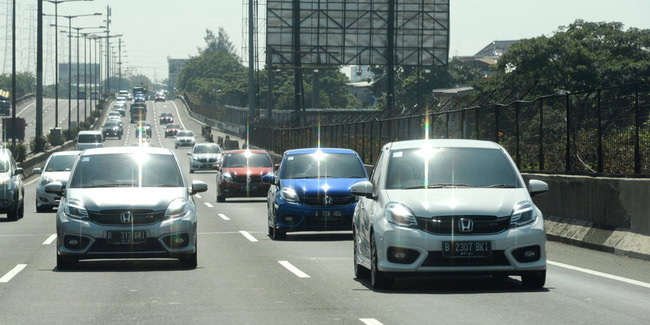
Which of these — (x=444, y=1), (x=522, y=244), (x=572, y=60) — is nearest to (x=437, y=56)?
(x=444, y=1)

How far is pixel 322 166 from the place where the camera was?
2150 centimetres

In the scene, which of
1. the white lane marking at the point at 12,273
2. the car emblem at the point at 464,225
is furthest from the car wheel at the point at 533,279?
the white lane marking at the point at 12,273

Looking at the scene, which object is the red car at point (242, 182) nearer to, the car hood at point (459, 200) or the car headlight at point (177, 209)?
the car headlight at point (177, 209)

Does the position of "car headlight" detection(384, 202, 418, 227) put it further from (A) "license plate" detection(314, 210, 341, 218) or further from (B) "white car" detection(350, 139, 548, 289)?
(A) "license plate" detection(314, 210, 341, 218)

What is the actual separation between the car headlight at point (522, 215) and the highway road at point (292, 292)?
0.70m

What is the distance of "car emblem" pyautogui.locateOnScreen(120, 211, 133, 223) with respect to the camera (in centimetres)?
1456

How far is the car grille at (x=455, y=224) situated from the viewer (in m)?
11.5

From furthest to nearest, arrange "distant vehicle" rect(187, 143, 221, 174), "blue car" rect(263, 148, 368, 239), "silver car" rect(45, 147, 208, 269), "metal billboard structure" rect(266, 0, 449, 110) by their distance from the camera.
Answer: "metal billboard structure" rect(266, 0, 449, 110)
"distant vehicle" rect(187, 143, 221, 174)
"blue car" rect(263, 148, 368, 239)
"silver car" rect(45, 147, 208, 269)

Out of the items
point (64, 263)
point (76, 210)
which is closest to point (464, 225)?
point (76, 210)

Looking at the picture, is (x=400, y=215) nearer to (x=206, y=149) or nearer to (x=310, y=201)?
(x=310, y=201)

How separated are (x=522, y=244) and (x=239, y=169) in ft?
75.9

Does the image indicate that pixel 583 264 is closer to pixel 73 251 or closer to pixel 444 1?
pixel 73 251

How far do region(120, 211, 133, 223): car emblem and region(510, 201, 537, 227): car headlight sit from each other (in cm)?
521

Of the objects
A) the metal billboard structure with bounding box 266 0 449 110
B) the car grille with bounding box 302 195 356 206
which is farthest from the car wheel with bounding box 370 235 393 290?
the metal billboard structure with bounding box 266 0 449 110
